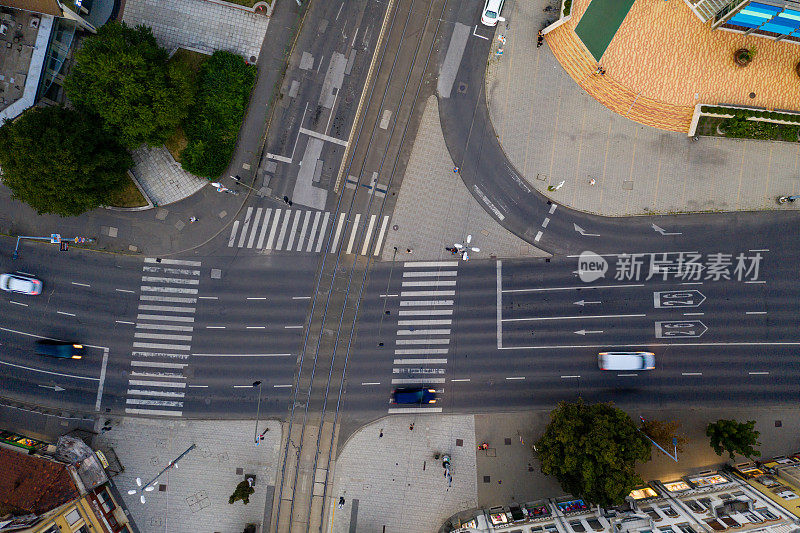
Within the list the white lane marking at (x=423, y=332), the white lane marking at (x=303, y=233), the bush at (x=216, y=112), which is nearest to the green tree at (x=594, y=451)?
the white lane marking at (x=423, y=332)

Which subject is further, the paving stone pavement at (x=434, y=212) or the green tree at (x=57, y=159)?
the paving stone pavement at (x=434, y=212)

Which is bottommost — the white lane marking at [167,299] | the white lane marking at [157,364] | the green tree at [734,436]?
Result: the green tree at [734,436]

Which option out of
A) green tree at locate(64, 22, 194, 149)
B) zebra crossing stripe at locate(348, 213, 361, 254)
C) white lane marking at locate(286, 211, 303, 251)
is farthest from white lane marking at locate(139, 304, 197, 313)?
zebra crossing stripe at locate(348, 213, 361, 254)

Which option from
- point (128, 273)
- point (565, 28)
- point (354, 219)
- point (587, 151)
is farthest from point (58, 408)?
point (565, 28)

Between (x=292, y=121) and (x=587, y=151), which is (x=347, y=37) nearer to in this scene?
(x=292, y=121)

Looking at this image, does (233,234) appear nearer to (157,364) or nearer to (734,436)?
(157,364)

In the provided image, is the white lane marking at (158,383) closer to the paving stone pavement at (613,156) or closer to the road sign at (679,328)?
the paving stone pavement at (613,156)
